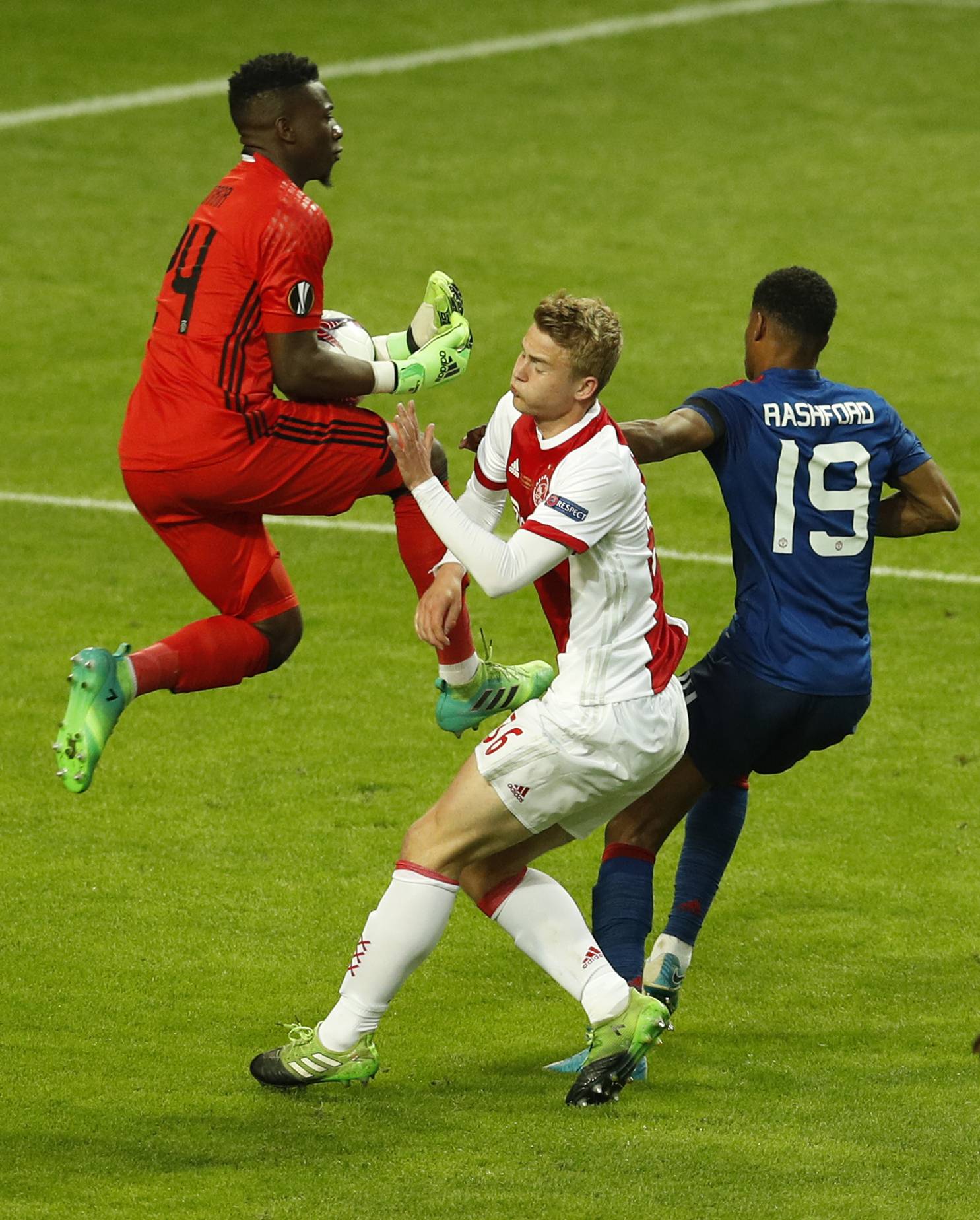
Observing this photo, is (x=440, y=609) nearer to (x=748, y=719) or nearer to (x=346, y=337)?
(x=748, y=719)

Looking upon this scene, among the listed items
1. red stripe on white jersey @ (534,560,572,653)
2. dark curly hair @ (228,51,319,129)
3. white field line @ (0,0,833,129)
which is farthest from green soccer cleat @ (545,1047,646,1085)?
white field line @ (0,0,833,129)

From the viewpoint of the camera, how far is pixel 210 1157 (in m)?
5.80

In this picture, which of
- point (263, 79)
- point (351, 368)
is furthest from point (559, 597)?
point (263, 79)

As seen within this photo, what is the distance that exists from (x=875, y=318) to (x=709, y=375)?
6.94 ft

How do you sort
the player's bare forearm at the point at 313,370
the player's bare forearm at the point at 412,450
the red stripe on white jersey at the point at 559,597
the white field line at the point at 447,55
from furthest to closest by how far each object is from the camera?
1. the white field line at the point at 447,55
2. the player's bare forearm at the point at 313,370
3. the red stripe on white jersey at the point at 559,597
4. the player's bare forearm at the point at 412,450

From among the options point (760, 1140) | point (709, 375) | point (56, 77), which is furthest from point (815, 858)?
point (56, 77)

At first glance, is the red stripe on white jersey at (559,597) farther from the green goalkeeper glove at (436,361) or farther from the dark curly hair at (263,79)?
the dark curly hair at (263,79)

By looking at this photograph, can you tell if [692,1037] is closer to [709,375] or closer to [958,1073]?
[958,1073]

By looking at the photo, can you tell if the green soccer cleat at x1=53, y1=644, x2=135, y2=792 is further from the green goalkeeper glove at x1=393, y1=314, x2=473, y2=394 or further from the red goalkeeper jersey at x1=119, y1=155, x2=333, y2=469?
the green goalkeeper glove at x1=393, y1=314, x2=473, y2=394

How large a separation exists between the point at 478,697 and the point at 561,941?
0.85m

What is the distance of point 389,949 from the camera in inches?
239

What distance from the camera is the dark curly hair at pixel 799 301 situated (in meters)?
6.60

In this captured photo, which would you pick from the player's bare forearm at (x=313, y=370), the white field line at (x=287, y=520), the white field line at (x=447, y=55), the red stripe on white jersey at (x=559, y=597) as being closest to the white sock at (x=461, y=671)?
the red stripe on white jersey at (x=559, y=597)

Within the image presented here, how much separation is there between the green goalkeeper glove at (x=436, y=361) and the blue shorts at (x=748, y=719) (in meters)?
1.29
